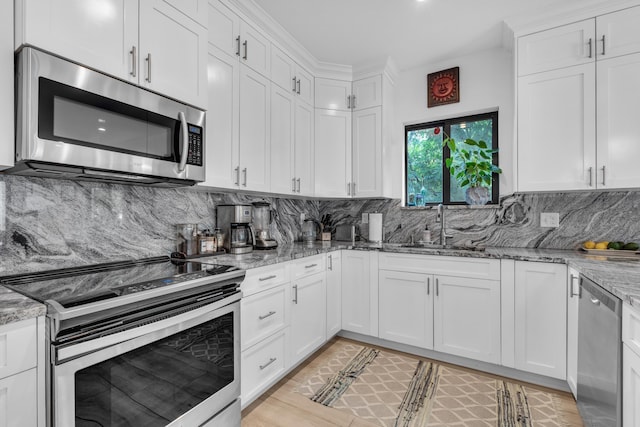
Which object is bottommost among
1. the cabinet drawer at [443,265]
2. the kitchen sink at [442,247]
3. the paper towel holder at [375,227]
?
the cabinet drawer at [443,265]

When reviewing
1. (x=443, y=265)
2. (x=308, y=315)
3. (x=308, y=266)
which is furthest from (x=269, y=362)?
(x=443, y=265)

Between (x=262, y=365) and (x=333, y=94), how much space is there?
101 inches

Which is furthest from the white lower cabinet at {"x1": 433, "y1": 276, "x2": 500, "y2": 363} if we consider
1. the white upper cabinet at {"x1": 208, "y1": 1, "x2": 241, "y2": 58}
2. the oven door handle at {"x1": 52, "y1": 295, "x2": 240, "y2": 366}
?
the white upper cabinet at {"x1": 208, "y1": 1, "x2": 241, "y2": 58}

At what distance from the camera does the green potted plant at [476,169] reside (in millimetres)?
2906

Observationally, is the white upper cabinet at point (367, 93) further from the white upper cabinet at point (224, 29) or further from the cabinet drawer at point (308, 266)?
the cabinet drawer at point (308, 266)

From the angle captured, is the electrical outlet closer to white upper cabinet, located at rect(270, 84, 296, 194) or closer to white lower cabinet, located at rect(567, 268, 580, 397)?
white lower cabinet, located at rect(567, 268, 580, 397)

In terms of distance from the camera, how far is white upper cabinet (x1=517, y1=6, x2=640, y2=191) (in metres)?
2.11

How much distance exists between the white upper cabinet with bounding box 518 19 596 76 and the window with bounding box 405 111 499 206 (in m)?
0.61

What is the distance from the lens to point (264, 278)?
1.98 meters

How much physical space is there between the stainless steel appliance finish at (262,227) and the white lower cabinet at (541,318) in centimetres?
185

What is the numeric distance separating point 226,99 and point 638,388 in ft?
8.03

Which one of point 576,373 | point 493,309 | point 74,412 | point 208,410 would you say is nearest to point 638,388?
point 576,373

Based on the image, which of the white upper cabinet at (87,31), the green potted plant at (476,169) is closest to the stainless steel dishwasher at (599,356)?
the green potted plant at (476,169)

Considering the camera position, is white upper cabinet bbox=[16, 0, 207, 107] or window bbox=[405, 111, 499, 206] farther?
window bbox=[405, 111, 499, 206]
